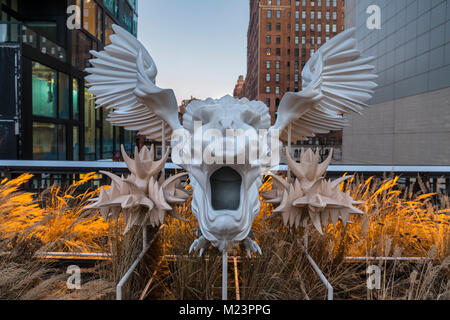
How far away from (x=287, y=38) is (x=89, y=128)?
153ft

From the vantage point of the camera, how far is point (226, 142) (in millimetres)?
1430

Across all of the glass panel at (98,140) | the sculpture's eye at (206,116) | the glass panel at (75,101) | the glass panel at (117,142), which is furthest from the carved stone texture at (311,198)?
the glass panel at (117,142)

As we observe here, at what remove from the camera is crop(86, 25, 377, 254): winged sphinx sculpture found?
1.55 m

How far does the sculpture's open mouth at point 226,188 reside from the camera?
1.64 m

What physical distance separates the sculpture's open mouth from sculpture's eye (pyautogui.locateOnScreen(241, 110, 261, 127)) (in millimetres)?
315

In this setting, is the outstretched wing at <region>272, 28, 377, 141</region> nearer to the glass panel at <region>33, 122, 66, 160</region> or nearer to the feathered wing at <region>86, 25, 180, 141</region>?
the feathered wing at <region>86, 25, 180, 141</region>

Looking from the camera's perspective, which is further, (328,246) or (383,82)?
(383,82)

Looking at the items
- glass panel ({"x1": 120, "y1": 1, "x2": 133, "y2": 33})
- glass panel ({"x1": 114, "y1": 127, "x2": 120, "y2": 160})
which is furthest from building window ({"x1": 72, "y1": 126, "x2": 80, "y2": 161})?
glass panel ({"x1": 120, "y1": 1, "x2": 133, "y2": 33})

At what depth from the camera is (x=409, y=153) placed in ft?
39.3

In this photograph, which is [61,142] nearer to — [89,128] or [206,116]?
[89,128]

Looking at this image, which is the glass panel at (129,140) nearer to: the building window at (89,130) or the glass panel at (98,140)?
the glass panel at (98,140)

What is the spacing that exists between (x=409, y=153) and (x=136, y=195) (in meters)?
12.7

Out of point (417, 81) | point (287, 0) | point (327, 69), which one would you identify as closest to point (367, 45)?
point (417, 81)

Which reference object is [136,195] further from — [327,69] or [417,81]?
[417,81]
